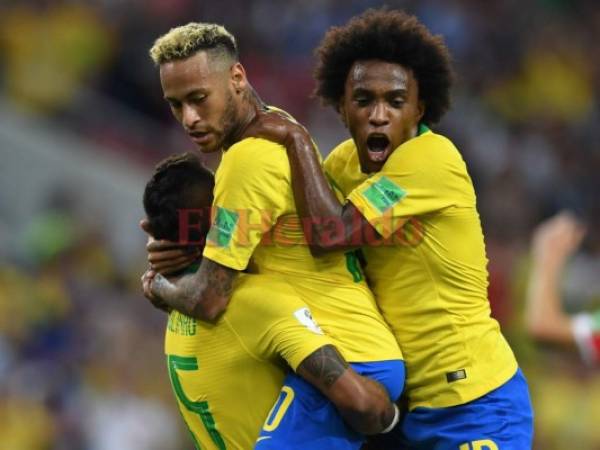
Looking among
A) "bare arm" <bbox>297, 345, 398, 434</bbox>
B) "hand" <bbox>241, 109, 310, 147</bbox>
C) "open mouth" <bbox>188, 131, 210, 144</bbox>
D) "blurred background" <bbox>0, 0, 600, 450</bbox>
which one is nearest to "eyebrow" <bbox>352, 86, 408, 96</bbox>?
"hand" <bbox>241, 109, 310, 147</bbox>

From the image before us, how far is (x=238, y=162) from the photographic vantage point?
13.7 feet

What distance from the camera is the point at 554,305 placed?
19.3 feet

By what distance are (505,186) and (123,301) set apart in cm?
342

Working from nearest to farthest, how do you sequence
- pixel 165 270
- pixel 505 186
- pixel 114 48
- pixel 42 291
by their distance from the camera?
pixel 165 270
pixel 42 291
pixel 505 186
pixel 114 48

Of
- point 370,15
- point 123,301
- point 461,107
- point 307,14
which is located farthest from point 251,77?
point 370,15

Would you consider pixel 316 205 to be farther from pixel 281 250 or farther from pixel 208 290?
pixel 208 290

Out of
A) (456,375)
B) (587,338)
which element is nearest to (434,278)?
(456,375)

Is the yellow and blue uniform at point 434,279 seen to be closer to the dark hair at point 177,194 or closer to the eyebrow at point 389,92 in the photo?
the eyebrow at point 389,92

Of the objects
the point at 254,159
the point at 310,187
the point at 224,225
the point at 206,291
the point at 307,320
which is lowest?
the point at 307,320

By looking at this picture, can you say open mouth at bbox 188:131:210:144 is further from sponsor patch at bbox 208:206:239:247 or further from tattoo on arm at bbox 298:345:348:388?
tattoo on arm at bbox 298:345:348:388

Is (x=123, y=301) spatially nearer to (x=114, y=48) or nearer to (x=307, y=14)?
(x=114, y=48)

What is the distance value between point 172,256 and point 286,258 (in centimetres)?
42

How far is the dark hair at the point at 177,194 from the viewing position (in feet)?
14.3

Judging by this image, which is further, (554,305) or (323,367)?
(554,305)
